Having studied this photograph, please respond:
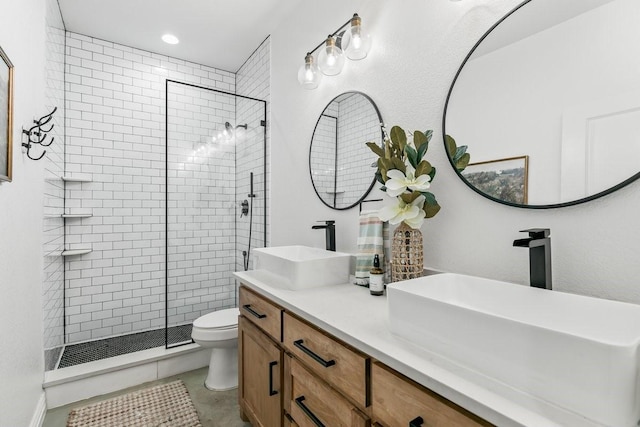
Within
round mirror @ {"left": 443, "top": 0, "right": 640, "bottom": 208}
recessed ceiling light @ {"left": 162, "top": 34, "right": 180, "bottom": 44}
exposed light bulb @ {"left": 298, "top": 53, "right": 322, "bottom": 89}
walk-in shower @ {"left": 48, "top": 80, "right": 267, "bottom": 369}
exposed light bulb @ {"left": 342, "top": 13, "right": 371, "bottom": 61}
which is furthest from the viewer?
recessed ceiling light @ {"left": 162, "top": 34, "right": 180, "bottom": 44}

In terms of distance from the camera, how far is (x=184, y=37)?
2914mm

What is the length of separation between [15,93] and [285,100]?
1631 millimetres

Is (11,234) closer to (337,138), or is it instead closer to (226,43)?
(337,138)

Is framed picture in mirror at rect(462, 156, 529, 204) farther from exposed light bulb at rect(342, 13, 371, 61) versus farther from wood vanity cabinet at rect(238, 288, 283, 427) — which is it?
wood vanity cabinet at rect(238, 288, 283, 427)

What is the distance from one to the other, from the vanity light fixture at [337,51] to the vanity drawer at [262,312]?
1326mm

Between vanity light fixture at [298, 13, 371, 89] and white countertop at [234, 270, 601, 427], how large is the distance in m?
1.24

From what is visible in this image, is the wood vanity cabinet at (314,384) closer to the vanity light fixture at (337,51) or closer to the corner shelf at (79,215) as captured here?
the vanity light fixture at (337,51)

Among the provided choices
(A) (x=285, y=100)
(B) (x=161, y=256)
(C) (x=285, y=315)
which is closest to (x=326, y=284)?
(C) (x=285, y=315)

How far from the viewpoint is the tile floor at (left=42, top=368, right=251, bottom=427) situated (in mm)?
1992

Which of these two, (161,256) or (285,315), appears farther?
(161,256)

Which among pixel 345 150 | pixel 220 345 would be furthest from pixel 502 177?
pixel 220 345

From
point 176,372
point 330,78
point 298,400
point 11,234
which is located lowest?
point 176,372

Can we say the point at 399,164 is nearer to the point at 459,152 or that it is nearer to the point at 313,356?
the point at 459,152

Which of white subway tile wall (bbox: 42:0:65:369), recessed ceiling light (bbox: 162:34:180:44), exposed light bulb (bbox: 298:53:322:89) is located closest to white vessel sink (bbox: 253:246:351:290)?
exposed light bulb (bbox: 298:53:322:89)
